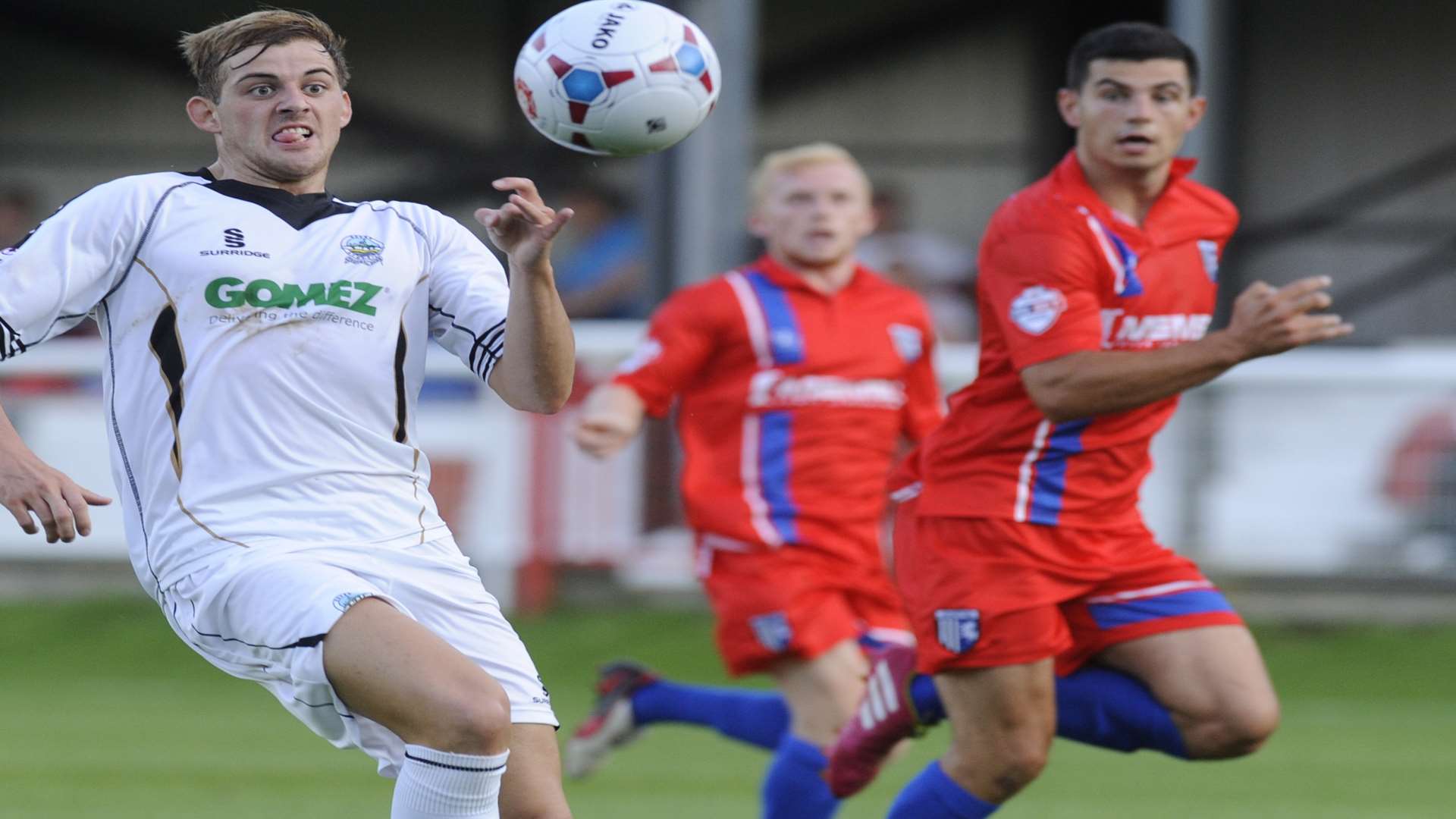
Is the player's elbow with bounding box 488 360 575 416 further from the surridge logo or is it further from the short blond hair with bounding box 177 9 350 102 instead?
the short blond hair with bounding box 177 9 350 102

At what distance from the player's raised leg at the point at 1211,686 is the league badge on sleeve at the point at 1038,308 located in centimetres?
78

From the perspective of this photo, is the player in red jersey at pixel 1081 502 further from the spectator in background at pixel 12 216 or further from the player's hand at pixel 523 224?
the spectator in background at pixel 12 216

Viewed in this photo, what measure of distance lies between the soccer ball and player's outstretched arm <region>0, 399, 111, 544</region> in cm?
118

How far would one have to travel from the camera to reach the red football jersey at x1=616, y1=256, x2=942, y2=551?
18.9 feet

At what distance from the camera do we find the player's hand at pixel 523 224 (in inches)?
144

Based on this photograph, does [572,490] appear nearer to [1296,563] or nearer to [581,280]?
[581,280]

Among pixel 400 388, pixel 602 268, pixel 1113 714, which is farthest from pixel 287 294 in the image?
pixel 602 268

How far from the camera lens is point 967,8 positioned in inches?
642

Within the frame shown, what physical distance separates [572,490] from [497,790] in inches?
231

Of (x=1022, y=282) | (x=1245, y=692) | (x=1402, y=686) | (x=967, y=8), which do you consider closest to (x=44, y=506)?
(x=1022, y=282)

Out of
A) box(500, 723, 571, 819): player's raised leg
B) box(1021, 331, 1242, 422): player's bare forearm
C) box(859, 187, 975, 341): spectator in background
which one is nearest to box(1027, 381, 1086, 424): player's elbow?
box(1021, 331, 1242, 422): player's bare forearm

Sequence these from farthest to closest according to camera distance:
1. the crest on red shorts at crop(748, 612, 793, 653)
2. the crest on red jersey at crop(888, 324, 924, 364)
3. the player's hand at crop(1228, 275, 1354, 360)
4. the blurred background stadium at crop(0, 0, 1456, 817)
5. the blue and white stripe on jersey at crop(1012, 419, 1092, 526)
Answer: the blurred background stadium at crop(0, 0, 1456, 817)
the crest on red jersey at crop(888, 324, 924, 364)
the crest on red shorts at crop(748, 612, 793, 653)
the blue and white stripe on jersey at crop(1012, 419, 1092, 526)
the player's hand at crop(1228, 275, 1354, 360)

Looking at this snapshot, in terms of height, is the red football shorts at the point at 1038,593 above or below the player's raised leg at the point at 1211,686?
above

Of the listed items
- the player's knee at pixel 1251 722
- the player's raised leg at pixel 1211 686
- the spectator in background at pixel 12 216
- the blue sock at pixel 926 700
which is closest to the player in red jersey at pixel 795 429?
the blue sock at pixel 926 700
